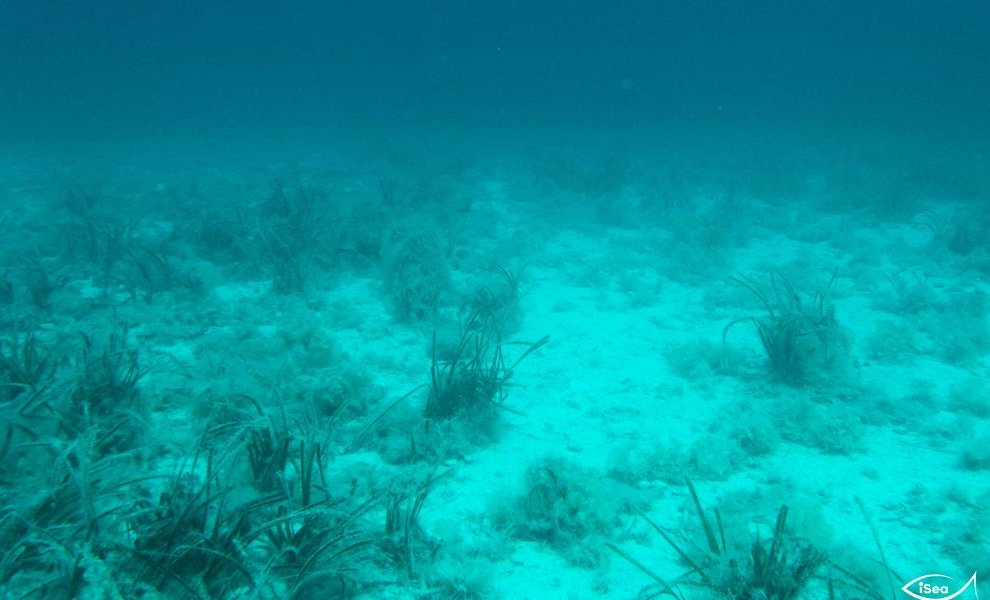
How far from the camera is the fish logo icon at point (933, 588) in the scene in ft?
10.7

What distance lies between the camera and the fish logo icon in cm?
326

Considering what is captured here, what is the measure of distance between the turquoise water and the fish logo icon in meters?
0.02

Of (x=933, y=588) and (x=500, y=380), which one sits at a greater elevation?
(x=500, y=380)

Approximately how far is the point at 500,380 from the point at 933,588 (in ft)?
12.4

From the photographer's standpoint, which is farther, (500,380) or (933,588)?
(500,380)

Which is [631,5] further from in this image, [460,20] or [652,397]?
[652,397]

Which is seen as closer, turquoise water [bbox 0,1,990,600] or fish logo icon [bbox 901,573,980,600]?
turquoise water [bbox 0,1,990,600]

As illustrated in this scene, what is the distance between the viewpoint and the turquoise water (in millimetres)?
3133

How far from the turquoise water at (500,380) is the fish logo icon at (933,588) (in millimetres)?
21

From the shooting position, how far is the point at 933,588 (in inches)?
131

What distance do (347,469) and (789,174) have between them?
21138 millimetres

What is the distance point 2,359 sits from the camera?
4.57m

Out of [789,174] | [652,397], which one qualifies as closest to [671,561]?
[652,397]

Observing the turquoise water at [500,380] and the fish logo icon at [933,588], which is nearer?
the turquoise water at [500,380]
